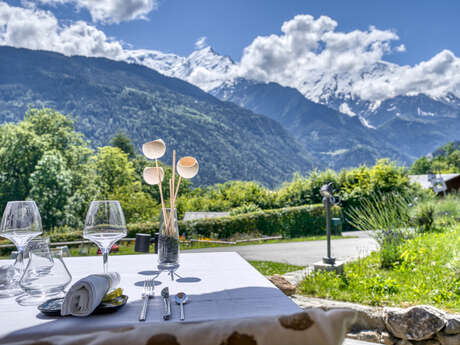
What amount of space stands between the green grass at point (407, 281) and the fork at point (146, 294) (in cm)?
281

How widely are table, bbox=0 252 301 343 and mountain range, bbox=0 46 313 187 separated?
8632 cm

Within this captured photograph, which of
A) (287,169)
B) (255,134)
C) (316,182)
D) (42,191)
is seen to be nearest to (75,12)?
(255,134)

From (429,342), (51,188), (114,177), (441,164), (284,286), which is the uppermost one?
Result: (441,164)

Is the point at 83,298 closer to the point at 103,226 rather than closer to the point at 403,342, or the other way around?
the point at 103,226

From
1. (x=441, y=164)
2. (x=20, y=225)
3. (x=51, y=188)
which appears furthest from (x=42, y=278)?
(x=441, y=164)

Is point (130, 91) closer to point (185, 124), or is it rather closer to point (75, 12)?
point (185, 124)

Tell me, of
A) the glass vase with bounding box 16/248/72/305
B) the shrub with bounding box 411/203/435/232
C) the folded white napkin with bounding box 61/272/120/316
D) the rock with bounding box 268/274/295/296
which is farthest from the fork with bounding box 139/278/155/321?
the shrub with bounding box 411/203/435/232

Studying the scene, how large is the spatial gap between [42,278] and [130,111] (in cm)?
11189

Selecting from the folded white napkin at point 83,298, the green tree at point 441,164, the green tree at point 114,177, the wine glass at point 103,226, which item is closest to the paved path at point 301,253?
the wine glass at point 103,226

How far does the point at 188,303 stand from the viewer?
3.31ft

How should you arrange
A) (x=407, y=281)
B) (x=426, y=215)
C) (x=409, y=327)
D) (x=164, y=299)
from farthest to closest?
(x=426, y=215) < (x=407, y=281) < (x=409, y=327) < (x=164, y=299)

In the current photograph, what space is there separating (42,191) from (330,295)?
22745mm

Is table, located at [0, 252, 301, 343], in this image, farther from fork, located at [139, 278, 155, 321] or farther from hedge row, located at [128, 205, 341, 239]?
hedge row, located at [128, 205, 341, 239]

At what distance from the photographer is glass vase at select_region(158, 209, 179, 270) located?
145 cm
